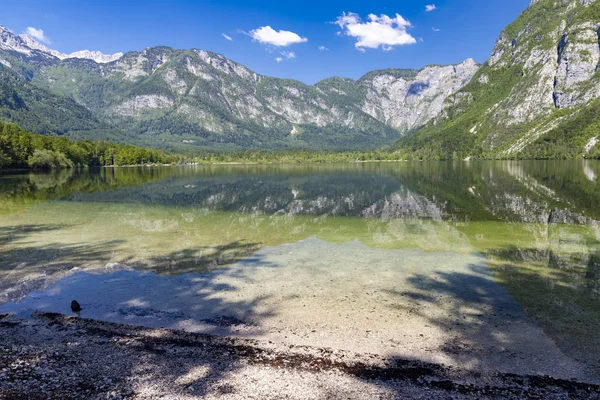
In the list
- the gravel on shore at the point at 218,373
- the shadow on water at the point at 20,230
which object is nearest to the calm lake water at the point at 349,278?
the shadow on water at the point at 20,230

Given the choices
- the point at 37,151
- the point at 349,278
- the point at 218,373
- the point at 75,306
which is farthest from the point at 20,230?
the point at 37,151

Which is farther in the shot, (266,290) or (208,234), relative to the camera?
(208,234)

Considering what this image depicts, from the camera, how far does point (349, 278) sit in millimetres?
18750

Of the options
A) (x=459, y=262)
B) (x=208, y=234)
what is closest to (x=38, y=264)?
(x=208, y=234)

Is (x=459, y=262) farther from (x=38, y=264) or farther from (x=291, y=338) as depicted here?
(x=38, y=264)

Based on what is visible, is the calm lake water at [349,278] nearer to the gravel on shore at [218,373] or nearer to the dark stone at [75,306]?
the dark stone at [75,306]

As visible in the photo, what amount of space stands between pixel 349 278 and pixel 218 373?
10048 millimetres

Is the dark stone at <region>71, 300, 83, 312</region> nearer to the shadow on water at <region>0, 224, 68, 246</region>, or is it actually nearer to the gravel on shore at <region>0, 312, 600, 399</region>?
the gravel on shore at <region>0, 312, 600, 399</region>

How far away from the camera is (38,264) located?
21.3m

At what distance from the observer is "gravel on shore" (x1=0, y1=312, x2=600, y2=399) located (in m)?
8.96

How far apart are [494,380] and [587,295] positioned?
9.38 meters

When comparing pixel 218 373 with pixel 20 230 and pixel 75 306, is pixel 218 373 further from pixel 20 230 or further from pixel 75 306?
pixel 20 230

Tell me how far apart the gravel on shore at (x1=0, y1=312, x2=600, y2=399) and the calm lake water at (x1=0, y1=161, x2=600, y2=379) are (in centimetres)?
98

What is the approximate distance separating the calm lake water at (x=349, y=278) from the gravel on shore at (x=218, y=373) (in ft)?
3.23
